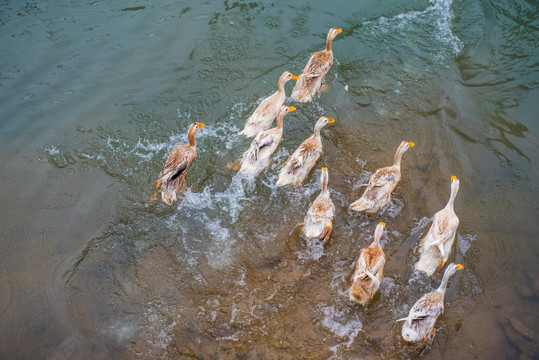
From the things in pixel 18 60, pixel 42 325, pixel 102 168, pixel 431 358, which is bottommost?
pixel 431 358

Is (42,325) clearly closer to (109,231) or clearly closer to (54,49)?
(109,231)

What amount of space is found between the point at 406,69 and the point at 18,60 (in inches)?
370

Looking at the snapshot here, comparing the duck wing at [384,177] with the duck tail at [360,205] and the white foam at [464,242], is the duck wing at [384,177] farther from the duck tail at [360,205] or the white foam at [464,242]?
the white foam at [464,242]

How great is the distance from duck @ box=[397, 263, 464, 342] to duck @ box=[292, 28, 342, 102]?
529 cm

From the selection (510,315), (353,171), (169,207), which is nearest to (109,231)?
(169,207)

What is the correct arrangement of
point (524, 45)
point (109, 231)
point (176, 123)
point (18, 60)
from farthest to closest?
1. point (524, 45)
2. point (18, 60)
3. point (176, 123)
4. point (109, 231)

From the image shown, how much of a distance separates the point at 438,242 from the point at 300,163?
9.05ft

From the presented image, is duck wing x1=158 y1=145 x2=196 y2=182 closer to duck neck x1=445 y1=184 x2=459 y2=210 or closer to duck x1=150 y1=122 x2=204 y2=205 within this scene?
duck x1=150 y1=122 x2=204 y2=205

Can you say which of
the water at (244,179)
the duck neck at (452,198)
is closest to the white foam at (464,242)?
the water at (244,179)

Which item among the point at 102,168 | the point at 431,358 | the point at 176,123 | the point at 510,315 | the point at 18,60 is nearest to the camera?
the point at 431,358

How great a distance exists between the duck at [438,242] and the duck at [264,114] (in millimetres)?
3898

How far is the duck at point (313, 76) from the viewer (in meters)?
9.33

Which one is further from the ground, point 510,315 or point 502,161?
point 502,161

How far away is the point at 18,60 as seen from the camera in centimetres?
982
